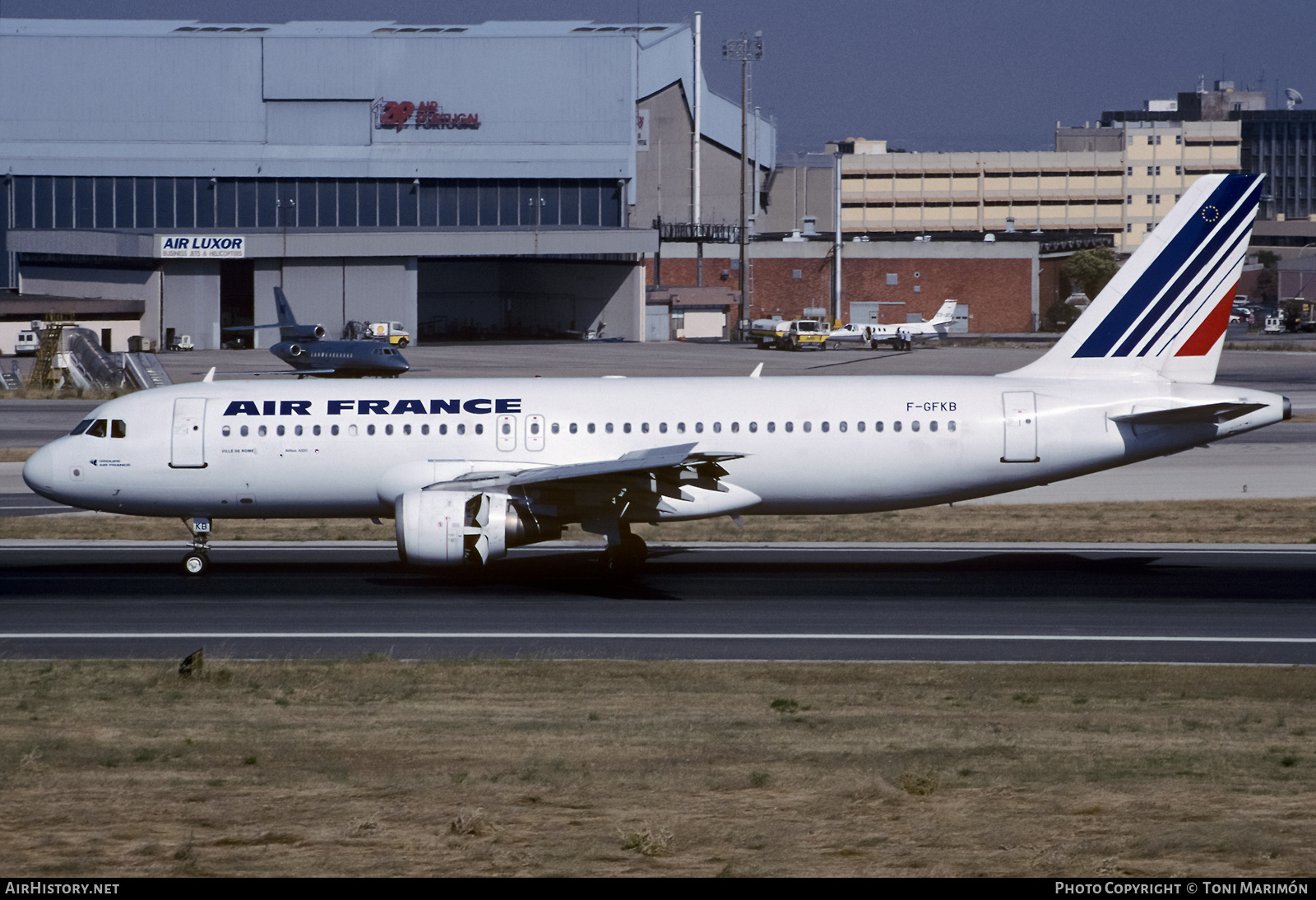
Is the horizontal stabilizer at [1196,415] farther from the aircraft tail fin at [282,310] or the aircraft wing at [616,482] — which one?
the aircraft tail fin at [282,310]

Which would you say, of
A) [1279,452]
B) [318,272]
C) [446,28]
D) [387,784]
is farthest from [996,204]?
[387,784]

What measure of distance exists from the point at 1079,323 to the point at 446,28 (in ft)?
335

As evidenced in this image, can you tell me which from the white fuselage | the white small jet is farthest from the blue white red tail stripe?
the white small jet

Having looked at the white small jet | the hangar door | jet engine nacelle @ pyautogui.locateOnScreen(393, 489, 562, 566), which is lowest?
jet engine nacelle @ pyautogui.locateOnScreen(393, 489, 562, 566)

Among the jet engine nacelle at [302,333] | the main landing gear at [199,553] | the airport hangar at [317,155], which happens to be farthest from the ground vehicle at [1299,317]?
the main landing gear at [199,553]

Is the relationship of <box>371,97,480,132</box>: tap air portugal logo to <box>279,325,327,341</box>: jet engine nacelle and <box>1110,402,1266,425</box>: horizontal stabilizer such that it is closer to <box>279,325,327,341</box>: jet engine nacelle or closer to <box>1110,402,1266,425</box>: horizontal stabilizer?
<box>279,325,327,341</box>: jet engine nacelle

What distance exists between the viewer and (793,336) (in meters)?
114

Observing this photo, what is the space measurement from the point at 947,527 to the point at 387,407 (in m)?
15.5

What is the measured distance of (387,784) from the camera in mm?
14711

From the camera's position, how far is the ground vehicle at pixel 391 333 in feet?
356

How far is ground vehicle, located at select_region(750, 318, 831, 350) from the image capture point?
113688mm

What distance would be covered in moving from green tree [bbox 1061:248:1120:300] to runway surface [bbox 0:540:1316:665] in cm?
11810

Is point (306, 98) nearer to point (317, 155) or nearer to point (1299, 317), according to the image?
point (317, 155)

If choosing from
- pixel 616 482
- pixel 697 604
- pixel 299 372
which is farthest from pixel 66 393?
pixel 697 604
